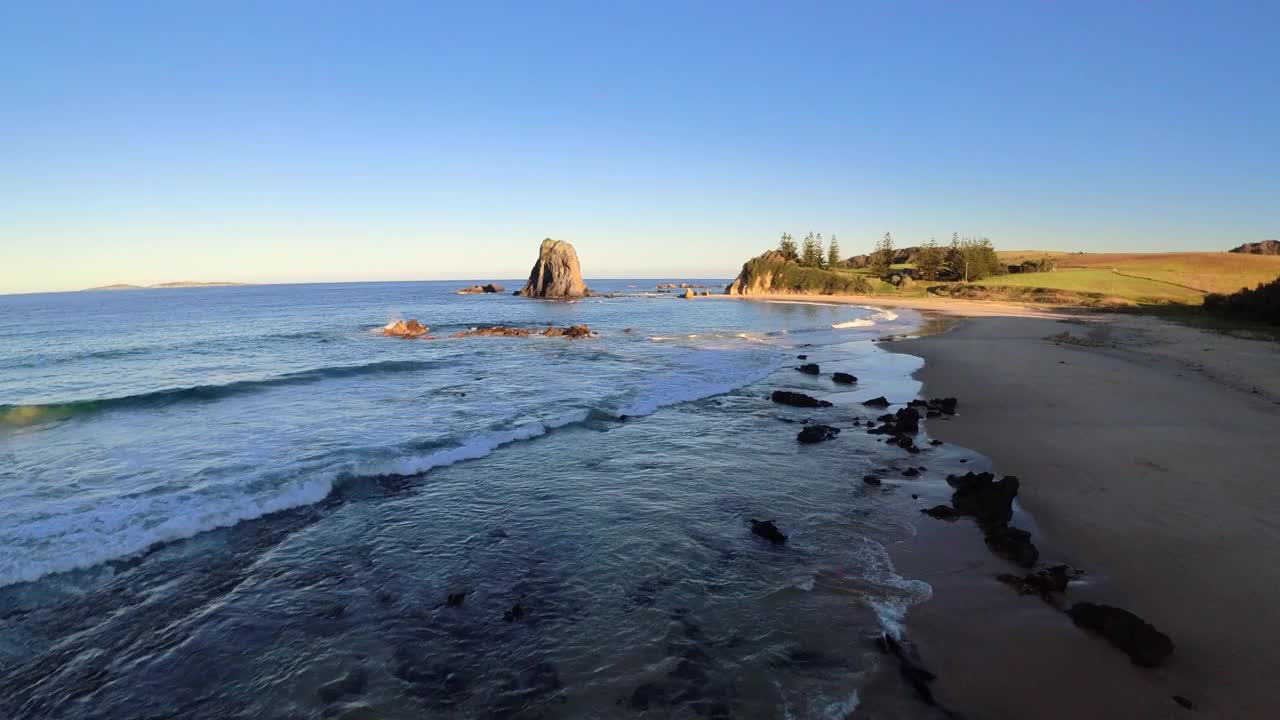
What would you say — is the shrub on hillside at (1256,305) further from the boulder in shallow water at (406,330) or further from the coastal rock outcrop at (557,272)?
the coastal rock outcrop at (557,272)

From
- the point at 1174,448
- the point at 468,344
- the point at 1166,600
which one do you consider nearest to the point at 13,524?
the point at 1166,600

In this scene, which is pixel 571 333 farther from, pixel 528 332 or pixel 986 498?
pixel 986 498

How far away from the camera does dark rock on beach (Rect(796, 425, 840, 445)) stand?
15.1m

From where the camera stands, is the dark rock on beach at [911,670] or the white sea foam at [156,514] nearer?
the dark rock on beach at [911,670]

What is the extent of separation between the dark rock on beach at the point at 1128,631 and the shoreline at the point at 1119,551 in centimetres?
12

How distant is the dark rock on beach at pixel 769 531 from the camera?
31.3 ft

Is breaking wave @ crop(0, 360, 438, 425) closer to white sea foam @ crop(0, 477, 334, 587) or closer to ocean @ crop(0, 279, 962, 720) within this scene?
ocean @ crop(0, 279, 962, 720)

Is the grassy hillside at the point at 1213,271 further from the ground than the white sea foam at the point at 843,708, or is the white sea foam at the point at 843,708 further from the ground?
the grassy hillside at the point at 1213,271

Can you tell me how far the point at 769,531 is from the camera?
31.7 feet

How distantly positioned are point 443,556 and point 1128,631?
9239 millimetres

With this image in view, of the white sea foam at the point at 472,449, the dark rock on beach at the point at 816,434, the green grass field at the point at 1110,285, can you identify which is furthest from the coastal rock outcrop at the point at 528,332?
the green grass field at the point at 1110,285

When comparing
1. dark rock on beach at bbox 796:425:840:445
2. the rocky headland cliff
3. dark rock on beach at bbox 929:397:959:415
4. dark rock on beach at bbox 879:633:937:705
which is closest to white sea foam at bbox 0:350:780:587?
dark rock on beach at bbox 796:425:840:445

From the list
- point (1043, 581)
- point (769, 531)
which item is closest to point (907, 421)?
point (769, 531)

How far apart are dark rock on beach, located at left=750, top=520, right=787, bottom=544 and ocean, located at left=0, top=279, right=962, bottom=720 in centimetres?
18
